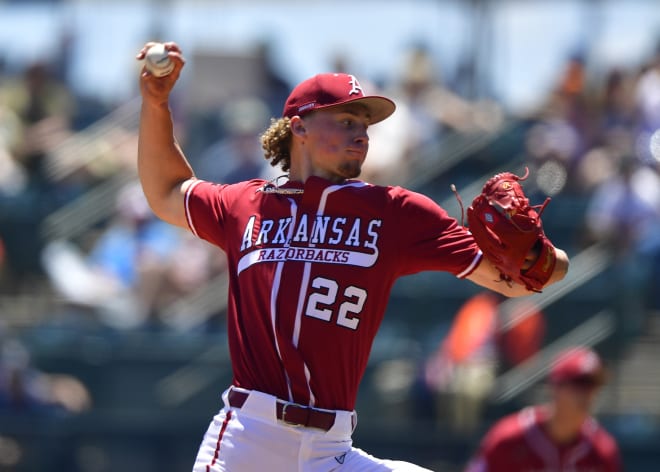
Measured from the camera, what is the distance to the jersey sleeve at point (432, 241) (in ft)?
13.8

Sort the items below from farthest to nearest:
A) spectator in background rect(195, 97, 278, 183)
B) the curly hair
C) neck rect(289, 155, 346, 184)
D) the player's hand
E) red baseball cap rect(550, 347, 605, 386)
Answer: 1. spectator in background rect(195, 97, 278, 183)
2. red baseball cap rect(550, 347, 605, 386)
3. the player's hand
4. the curly hair
5. neck rect(289, 155, 346, 184)

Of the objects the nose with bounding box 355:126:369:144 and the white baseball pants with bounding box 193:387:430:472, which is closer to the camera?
the white baseball pants with bounding box 193:387:430:472

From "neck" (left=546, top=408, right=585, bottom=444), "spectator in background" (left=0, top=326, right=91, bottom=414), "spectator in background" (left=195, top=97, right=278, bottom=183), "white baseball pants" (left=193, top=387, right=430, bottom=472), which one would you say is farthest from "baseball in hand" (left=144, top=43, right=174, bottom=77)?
"spectator in background" (left=195, top=97, right=278, bottom=183)

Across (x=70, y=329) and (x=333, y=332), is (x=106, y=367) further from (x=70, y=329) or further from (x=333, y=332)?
(x=333, y=332)

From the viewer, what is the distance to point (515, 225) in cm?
409

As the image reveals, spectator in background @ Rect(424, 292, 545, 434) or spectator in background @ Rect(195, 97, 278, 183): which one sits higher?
spectator in background @ Rect(195, 97, 278, 183)

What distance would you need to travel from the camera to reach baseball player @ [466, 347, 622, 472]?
22.6ft

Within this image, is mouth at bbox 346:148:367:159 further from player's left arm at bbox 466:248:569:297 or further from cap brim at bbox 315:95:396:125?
player's left arm at bbox 466:248:569:297

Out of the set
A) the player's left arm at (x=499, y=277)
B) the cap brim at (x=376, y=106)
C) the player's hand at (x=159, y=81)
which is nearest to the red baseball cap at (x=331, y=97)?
the cap brim at (x=376, y=106)

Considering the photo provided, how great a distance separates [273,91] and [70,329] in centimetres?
453

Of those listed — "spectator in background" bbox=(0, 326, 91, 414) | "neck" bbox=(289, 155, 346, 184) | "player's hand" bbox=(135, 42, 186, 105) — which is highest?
"player's hand" bbox=(135, 42, 186, 105)

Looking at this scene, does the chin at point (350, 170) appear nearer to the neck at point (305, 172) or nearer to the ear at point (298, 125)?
the neck at point (305, 172)

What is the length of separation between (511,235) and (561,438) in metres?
3.20

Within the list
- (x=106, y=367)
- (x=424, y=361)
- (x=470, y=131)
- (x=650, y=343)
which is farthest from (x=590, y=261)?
(x=106, y=367)
